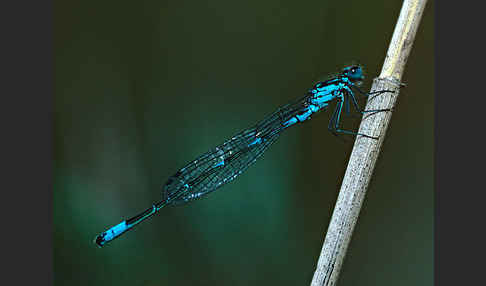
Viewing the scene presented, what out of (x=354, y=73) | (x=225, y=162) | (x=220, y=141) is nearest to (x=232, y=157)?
(x=225, y=162)

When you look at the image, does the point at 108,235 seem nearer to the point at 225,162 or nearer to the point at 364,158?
the point at 225,162

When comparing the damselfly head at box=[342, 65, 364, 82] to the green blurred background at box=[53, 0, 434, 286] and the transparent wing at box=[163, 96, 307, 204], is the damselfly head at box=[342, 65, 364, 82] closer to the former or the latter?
the transparent wing at box=[163, 96, 307, 204]

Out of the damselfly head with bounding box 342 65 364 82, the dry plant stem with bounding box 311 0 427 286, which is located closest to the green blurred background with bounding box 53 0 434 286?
the damselfly head with bounding box 342 65 364 82

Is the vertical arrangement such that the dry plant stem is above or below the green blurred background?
below

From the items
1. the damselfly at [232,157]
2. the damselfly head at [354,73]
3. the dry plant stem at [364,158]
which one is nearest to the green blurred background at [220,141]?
the damselfly at [232,157]

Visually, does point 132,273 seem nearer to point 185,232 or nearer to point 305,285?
point 185,232

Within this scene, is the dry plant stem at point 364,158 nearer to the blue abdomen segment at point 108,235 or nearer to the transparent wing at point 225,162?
the transparent wing at point 225,162
